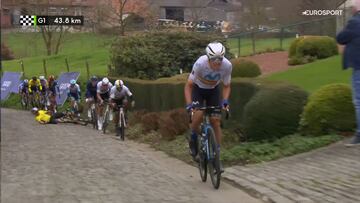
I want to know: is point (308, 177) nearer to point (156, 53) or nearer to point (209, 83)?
point (209, 83)

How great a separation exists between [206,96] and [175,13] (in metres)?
18.9

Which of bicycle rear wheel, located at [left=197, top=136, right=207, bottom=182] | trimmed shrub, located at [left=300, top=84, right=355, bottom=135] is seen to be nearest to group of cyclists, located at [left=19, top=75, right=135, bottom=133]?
trimmed shrub, located at [left=300, top=84, right=355, bottom=135]

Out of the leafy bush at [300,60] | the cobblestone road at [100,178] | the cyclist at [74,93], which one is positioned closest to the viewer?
the cobblestone road at [100,178]

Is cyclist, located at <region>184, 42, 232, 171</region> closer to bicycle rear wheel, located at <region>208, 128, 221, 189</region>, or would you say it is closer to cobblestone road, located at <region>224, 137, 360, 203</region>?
bicycle rear wheel, located at <region>208, 128, 221, 189</region>

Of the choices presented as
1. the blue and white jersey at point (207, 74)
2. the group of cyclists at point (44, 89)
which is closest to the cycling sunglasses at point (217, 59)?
the blue and white jersey at point (207, 74)

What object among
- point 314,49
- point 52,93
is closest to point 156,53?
point 52,93

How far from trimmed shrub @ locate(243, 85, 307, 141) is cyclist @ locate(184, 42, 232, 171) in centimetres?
243

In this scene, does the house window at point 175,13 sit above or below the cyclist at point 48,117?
above

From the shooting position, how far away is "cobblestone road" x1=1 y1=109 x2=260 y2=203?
7.01 meters

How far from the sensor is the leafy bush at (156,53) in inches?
1106

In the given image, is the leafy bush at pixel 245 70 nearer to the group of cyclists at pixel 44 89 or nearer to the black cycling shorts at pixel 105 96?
the black cycling shorts at pixel 105 96

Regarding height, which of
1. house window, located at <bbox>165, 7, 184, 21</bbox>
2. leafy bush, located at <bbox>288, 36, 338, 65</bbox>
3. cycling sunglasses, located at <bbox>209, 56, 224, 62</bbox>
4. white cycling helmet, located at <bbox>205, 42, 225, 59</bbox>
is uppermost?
house window, located at <bbox>165, 7, 184, 21</bbox>
